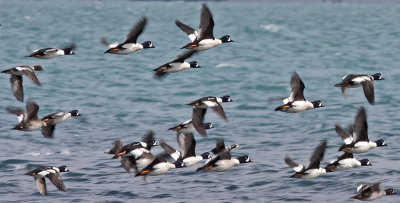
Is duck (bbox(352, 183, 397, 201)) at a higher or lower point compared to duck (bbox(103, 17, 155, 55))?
lower

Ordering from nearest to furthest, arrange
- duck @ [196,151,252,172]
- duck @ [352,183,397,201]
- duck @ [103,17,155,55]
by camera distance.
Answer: duck @ [352,183,397,201], duck @ [196,151,252,172], duck @ [103,17,155,55]

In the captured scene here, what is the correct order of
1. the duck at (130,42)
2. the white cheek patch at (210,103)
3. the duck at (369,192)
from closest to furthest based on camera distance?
the duck at (369,192) < the duck at (130,42) < the white cheek patch at (210,103)

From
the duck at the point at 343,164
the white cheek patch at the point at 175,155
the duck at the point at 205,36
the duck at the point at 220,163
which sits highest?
the duck at the point at 205,36

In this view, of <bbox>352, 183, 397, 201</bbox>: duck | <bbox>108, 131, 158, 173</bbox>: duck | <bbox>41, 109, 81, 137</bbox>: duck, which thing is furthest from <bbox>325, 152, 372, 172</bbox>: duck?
<bbox>41, 109, 81, 137</bbox>: duck

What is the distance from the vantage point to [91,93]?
38.9m

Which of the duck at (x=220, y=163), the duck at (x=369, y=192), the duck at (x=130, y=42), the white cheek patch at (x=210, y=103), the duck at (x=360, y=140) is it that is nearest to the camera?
the duck at (x=369, y=192)

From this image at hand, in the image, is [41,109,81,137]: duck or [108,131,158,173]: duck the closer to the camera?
[108,131,158,173]: duck

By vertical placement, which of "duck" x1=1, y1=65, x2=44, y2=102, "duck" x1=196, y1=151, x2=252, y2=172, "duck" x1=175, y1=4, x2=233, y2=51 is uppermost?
"duck" x1=175, y1=4, x2=233, y2=51

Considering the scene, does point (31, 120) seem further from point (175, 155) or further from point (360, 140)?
point (360, 140)

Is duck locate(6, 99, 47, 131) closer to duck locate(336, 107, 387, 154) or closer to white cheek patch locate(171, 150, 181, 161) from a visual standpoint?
white cheek patch locate(171, 150, 181, 161)

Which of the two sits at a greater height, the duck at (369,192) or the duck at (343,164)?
the duck at (343,164)

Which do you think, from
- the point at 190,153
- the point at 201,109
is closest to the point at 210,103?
the point at 201,109

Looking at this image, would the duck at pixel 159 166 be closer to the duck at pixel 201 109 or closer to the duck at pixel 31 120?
the duck at pixel 201 109

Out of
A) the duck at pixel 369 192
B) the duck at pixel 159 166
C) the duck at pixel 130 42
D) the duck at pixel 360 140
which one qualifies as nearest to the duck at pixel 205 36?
the duck at pixel 130 42
